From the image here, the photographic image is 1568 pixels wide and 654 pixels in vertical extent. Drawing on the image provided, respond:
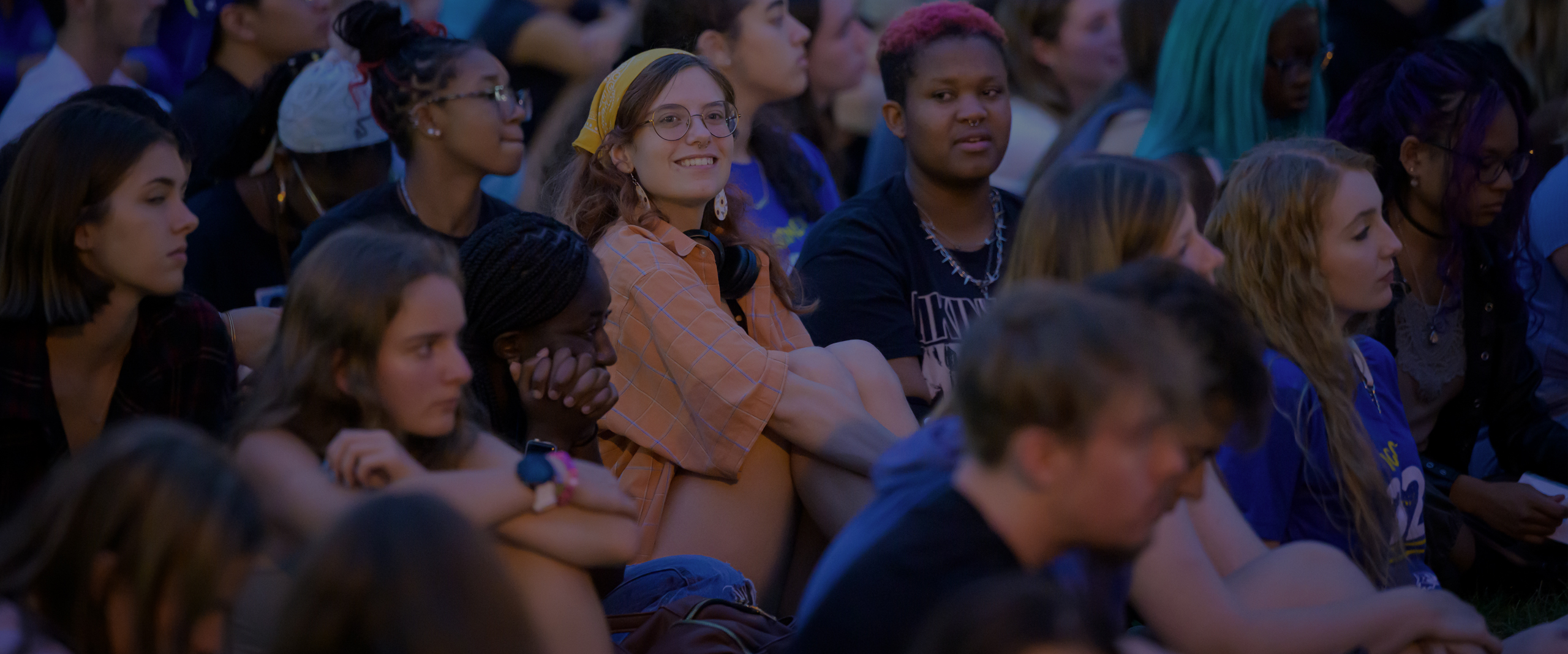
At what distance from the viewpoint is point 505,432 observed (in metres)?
3.03

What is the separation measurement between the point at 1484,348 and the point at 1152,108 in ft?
4.29

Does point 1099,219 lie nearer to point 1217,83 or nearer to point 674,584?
point 674,584

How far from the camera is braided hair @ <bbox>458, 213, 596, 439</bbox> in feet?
9.43

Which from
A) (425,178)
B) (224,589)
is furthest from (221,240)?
(224,589)

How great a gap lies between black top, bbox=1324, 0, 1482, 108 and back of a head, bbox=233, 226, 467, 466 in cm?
446

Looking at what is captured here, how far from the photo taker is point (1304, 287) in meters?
3.00

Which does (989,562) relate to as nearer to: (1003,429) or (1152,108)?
(1003,429)

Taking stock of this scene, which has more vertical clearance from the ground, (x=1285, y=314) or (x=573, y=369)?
(x=1285, y=314)

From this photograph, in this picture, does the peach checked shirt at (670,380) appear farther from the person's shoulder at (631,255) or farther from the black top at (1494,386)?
the black top at (1494,386)

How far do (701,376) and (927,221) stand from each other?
43.0 inches

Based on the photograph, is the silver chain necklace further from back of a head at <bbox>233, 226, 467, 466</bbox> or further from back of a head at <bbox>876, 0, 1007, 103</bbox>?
back of a head at <bbox>233, 226, 467, 466</bbox>

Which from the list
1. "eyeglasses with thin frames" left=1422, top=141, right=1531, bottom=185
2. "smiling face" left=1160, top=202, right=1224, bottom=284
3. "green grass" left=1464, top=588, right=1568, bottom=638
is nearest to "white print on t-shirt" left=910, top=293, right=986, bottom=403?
"smiling face" left=1160, top=202, right=1224, bottom=284

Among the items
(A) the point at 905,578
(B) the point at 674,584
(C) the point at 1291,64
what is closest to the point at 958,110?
(C) the point at 1291,64

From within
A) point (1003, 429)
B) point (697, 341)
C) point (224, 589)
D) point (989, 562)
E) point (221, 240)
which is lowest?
point (221, 240)
